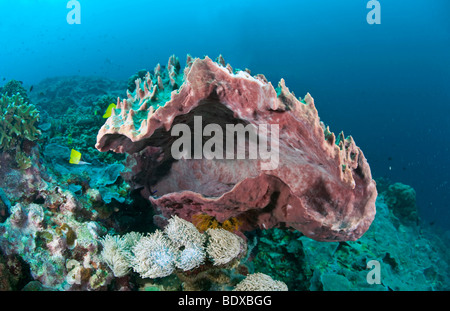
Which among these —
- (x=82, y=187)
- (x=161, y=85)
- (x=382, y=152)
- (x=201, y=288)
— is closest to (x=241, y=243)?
(x=201, y=288)

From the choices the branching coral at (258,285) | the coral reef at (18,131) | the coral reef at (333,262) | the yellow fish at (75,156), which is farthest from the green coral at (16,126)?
the coral reef at (333,262)

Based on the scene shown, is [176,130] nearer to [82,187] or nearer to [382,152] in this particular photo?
[82,187]

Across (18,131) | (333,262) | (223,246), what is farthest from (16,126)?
(333,262)

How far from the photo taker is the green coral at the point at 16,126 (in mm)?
3285

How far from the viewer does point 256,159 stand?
339cm

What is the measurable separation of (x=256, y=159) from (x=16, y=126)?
348 cm

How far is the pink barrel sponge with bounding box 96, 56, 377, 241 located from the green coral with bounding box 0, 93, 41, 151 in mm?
1671

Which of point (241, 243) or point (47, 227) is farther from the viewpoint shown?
point (241, 243)

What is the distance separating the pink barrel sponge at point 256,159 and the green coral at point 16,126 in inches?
65.8

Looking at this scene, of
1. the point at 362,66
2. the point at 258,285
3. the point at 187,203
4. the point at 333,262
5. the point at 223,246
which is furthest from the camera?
the point at 362,66

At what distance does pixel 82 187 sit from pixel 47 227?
798 mm

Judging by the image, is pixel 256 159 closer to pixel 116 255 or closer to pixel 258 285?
pixel 258 285

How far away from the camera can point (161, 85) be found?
274cm
